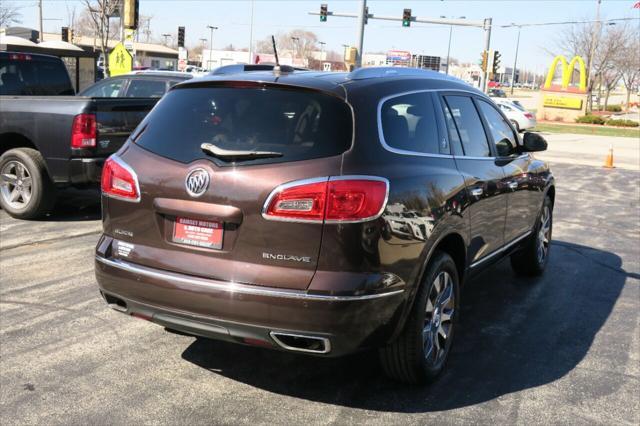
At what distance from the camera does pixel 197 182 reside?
141 inches

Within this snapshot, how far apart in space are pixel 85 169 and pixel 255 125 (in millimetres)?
4776

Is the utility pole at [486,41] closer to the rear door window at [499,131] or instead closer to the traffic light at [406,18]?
the traffic light at [406,18]

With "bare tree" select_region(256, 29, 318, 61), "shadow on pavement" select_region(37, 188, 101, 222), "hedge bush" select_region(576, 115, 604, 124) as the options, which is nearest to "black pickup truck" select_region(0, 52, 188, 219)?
"shadow on pavement" select_region(37, 188, 101, 222)

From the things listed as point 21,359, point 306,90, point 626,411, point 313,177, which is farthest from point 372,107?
point 21,359

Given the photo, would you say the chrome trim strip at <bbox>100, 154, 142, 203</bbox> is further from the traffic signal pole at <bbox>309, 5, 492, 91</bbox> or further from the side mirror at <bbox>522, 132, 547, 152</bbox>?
the traffic signal pole at <bbox>309, 5, 492, 91</bbox>

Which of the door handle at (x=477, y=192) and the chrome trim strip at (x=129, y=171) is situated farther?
the door handle at (x=477, y=192)

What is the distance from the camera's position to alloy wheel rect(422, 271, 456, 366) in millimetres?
4047

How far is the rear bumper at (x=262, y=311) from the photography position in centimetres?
336

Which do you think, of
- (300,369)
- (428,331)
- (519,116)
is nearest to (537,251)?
(428,331)

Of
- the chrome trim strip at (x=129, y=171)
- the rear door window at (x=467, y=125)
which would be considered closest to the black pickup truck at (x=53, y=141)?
the chrome trim strip at (x=129, y=171)

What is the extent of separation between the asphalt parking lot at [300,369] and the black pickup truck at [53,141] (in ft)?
5.85

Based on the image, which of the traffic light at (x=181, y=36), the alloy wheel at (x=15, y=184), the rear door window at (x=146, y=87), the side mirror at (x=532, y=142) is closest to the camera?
the side mirror at (x=532, y=142)

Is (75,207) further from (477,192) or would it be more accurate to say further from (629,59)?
(629,59)

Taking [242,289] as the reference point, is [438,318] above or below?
below
